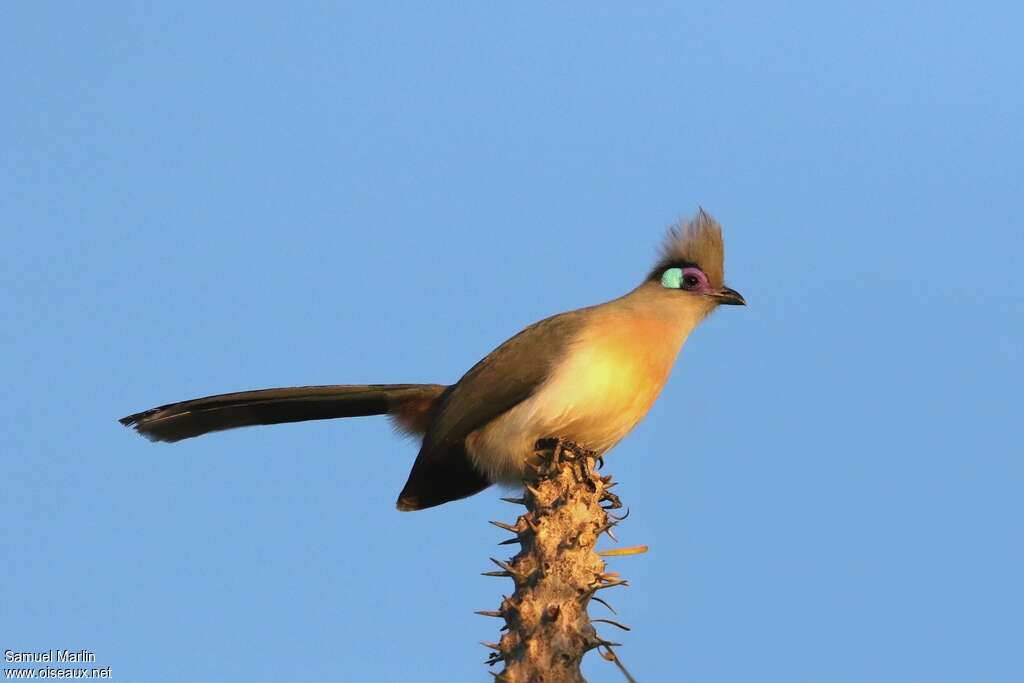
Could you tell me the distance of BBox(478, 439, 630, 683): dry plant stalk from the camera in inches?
169

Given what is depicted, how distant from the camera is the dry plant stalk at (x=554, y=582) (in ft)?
14.1

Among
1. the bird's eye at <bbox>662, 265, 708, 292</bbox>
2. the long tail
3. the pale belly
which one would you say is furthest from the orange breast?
the long tail

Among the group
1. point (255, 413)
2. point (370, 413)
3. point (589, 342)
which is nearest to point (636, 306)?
point (589, 342)

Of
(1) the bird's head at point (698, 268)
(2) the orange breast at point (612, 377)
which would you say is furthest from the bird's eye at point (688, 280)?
(2) the orange breast at point (612, 377)

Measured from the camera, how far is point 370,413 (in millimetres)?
8148

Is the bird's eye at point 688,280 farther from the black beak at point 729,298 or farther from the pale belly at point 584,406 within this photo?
the pale belly at point 584,406

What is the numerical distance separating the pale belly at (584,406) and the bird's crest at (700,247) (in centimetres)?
72

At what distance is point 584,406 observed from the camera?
6844mm

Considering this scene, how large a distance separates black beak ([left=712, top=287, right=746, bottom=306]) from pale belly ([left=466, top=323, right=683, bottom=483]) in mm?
701

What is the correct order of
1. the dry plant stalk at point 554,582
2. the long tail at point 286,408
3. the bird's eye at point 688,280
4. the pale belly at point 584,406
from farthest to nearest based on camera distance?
the bird's eye at point 688,280 < the long tail at point 286,408 < the pale belly at point 584,406 < the dry plant stalk at point 554,582

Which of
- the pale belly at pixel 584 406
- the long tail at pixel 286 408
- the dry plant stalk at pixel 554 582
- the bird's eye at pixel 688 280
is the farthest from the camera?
the bird's eye at pixel 688 280

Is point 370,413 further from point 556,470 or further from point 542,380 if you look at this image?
point 556,470

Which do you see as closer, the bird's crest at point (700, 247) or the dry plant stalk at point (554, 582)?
the dry plant stalk at point (554, 582)

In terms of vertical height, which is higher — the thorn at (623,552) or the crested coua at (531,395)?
the crested coua at (531,395)
